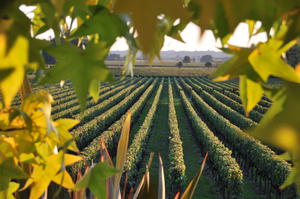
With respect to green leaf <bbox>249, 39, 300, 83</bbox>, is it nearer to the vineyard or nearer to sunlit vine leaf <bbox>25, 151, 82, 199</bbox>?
sunlit vine leaf <bbox>25, 151, 82, 199</bbox>

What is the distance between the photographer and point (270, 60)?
1.66 feet

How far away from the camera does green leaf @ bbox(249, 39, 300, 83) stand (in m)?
0.49

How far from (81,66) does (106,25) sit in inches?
3.9

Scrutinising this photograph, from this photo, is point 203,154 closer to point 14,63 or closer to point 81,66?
point 81,66

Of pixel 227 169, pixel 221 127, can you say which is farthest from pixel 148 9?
pixel 221 127

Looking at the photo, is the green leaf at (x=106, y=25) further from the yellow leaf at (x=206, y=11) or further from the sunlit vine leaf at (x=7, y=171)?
the sunlit vine leaf at (x=7, y=171)

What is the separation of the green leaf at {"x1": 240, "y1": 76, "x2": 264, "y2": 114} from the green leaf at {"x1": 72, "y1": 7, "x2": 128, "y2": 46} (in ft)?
0.79

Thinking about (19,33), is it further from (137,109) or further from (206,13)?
(137,109)

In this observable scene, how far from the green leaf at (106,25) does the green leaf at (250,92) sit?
242 mm

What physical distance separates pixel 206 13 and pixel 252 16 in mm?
73

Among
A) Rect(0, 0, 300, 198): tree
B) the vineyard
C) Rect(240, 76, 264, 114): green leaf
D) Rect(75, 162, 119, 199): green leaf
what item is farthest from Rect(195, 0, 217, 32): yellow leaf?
the vineyard

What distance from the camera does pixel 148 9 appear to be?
1.22 ft

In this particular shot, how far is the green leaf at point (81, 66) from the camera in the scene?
0.48 m

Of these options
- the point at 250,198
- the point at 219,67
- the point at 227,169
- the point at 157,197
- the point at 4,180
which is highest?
the point at 219,67
